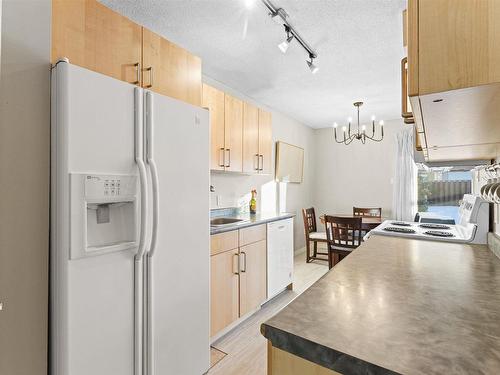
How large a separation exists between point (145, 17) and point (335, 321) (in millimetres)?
2255

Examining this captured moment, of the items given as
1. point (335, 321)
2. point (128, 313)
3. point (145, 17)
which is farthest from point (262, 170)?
point (335, 321)

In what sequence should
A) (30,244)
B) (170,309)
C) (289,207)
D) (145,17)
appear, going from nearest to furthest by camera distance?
1. (30,244)
2. (170,309)
3. (145,17)
4. (289,207)

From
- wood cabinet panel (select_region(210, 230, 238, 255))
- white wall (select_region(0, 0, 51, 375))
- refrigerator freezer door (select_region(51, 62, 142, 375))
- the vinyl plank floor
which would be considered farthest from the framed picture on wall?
white wall (select_region(0, 0, 51, 375))

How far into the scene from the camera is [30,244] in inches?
47.6

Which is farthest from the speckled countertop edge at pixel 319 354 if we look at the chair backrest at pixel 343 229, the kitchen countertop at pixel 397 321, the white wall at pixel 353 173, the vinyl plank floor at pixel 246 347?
the white wall at pixel 353 173

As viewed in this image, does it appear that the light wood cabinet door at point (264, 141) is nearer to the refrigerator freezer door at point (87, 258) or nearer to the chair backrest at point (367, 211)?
the refrigerator freezer door at point (87, 258)

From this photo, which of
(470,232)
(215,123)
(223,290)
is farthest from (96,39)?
(470,232)

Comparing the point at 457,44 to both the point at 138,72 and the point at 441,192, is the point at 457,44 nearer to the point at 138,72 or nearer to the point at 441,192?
the point at 138,72

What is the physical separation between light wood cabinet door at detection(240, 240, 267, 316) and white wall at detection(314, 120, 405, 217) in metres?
3.17

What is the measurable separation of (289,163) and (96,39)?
3690 mm

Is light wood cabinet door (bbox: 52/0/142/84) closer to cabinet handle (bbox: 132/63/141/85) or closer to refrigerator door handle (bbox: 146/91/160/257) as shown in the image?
cabinet handle (bbox: 132/63/141/85)

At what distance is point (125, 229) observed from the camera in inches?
55.6

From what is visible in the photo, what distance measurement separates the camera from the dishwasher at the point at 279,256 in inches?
118

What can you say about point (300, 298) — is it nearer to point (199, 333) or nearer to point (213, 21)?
point (199, 333)
